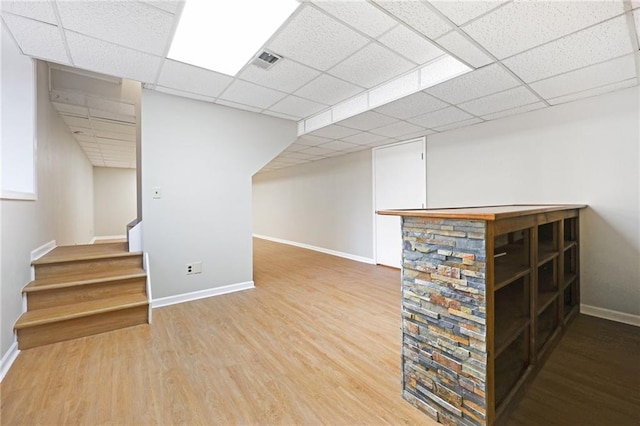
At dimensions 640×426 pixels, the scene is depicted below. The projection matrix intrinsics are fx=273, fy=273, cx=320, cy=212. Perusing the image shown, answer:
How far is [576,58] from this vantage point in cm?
211

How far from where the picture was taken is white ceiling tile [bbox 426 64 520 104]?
234 cm

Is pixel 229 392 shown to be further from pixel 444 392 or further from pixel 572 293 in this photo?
pixel 572 293

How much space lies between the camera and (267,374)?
190 centimetres

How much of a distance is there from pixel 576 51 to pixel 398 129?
2093 millimetres

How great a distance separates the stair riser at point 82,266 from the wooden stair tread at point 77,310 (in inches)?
13.3

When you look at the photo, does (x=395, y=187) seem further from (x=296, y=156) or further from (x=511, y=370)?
(x=511, y=370)

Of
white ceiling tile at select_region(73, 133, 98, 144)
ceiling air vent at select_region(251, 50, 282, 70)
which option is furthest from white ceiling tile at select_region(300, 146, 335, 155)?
white ceiling tile at select_region(73, 133, 98, 144)

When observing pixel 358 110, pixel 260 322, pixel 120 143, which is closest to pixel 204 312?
pixel 260 322

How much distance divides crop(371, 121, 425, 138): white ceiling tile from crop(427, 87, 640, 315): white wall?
0.88m

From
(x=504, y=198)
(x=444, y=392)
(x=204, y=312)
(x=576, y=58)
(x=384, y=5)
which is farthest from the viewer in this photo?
(x=504, y=198)

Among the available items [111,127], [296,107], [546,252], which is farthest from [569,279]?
[111,127]

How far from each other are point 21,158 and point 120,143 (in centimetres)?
366

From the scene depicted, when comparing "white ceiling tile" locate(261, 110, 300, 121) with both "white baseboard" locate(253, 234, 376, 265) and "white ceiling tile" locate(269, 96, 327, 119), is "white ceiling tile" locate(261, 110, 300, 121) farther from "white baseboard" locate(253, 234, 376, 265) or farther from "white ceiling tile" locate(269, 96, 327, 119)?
"white baseboard" locate(253, 234, 376, 265)

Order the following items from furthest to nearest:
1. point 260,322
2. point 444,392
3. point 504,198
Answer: point 504,198, point 260,322, point 444,392
